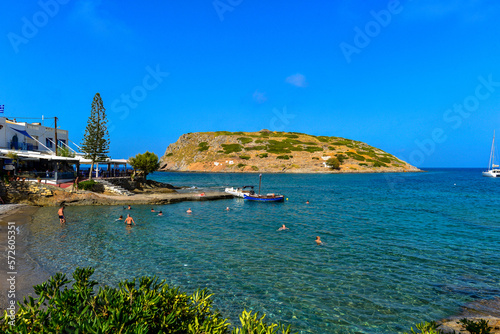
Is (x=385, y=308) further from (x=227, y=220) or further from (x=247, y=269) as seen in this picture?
(x=227, y=220)

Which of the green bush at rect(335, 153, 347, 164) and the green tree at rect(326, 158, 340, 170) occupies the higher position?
the green bush at rect(335, 153, 347, 164)

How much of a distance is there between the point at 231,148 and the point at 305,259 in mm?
141180

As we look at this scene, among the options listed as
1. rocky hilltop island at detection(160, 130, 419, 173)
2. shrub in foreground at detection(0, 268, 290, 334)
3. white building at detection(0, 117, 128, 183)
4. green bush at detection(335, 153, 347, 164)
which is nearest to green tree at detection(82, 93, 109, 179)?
white building at detection(0, 117, 128, 183)

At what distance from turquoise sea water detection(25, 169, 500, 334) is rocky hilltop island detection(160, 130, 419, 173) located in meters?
107

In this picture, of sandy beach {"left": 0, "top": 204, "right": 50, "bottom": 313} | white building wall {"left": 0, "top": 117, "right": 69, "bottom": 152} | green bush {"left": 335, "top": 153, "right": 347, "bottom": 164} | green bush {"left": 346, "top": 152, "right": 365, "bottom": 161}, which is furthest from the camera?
green bush {"left": 346, "top": 152, "right": 365, "bottom": 161}

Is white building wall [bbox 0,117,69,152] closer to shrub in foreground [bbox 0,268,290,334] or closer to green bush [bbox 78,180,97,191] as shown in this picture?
green bush [bbox 78,180,97,191]

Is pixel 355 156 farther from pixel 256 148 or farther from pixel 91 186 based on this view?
pixel 91 186

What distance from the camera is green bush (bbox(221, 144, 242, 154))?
154500 millimetres

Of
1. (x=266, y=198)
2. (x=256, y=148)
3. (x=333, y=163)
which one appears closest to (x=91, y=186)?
(x=266, y=198)

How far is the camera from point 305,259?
58.9 ft

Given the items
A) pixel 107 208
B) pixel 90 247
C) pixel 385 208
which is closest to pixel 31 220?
pixel 107 208

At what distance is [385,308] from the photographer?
11891 millimetres

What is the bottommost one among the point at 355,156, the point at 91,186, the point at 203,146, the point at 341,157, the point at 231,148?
the point at 91,186

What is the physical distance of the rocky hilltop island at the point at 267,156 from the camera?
14025cm
